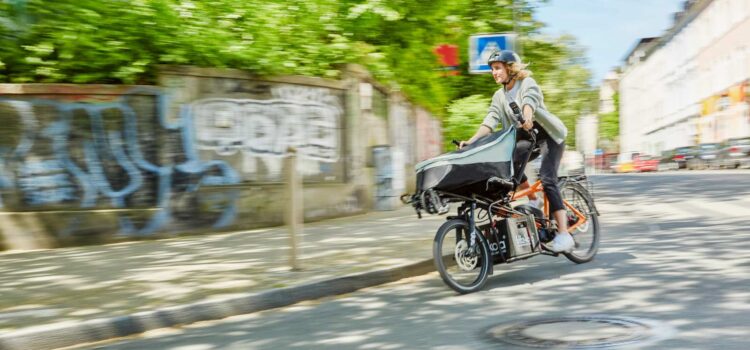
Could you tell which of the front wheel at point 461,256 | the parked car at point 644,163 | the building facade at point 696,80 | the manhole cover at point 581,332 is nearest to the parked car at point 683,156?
the building facade at point 696,80

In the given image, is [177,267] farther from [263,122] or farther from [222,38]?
[222,38]

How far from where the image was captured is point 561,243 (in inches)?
292

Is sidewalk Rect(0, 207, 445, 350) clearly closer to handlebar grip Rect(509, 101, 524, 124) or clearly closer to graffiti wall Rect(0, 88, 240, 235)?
graffiti wall Rect(0, 88, 240, 235)

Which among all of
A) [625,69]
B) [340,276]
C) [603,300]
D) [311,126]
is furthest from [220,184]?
[625,69]

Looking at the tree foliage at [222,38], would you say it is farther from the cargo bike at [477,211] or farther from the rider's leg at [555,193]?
the rider's leg at [555,193]

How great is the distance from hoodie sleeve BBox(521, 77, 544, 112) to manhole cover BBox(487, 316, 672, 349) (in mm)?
2114

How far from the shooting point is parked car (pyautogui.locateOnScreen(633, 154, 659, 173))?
53.7 m

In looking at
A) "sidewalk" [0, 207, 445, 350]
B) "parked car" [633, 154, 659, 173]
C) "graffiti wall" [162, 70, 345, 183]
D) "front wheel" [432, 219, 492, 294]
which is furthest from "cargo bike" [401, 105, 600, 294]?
"parked car" [633, 154, 659, 173]

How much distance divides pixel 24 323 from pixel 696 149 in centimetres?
4091

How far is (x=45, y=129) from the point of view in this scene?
400 inches

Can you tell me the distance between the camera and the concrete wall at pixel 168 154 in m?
10.1

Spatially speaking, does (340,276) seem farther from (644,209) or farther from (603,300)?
(644,209)

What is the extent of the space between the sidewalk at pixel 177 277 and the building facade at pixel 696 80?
42.1 meters

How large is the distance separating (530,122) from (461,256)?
1.21 meters
